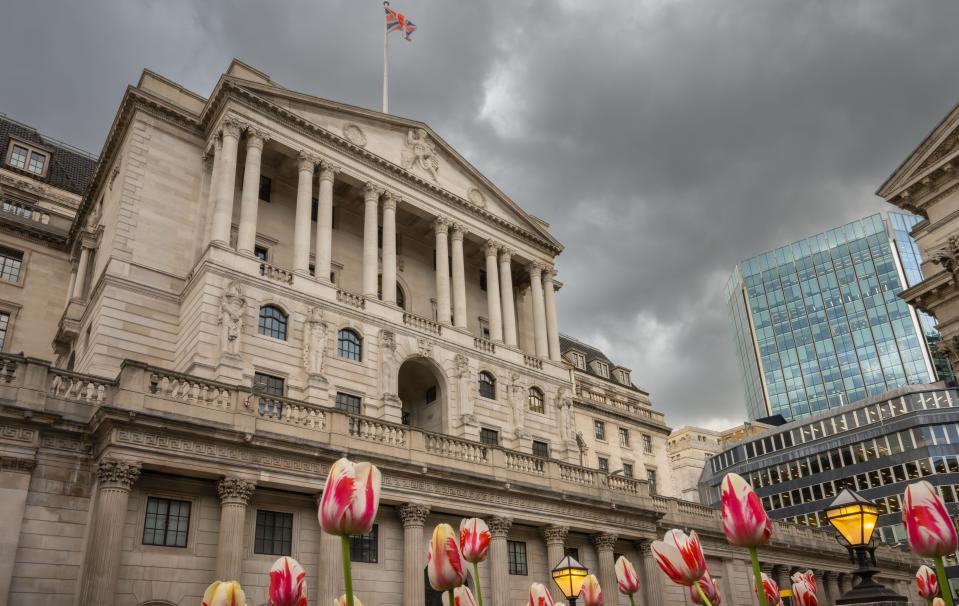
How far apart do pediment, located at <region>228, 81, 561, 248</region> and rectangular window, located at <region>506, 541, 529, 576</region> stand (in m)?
20.4

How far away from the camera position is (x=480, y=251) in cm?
4584

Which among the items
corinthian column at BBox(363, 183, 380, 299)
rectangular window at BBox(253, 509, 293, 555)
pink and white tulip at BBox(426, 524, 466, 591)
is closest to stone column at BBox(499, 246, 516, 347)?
corinthian column at BBox(363, 183, 380, 299)

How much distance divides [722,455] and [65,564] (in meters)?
76.5

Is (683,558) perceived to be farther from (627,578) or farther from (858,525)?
(858,525)

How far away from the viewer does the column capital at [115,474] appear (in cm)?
2145

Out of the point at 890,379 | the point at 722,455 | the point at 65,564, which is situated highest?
the point at 890,379

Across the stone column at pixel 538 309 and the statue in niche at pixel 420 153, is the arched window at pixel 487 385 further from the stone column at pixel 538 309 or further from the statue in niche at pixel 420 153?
the statue in niche at pixel 420 153

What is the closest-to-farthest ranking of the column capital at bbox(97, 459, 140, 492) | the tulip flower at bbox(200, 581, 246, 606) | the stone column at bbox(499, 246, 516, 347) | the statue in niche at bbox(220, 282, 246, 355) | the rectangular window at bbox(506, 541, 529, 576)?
1. the tulip flower at bbox(200, 581, 246, 606)
2. the column capital at bbox(97, 459, 140, 492)
3. the statue in niche at bbox(220, 282, 246, 355)
4. the rectangular window at bbox(506, 541, 529, 576)
5. the stone column at bbox(499, 246, 516, 347)

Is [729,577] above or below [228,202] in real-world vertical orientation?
below

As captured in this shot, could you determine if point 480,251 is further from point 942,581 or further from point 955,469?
point 955,469

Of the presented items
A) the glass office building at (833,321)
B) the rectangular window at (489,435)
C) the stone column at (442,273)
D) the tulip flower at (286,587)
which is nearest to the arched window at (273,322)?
the stone column at (442,273)

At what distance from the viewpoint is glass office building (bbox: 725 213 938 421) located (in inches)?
4852

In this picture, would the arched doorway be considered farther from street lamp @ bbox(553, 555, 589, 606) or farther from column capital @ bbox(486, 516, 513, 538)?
street lamp @ bbox(553, 555, 589, 606)

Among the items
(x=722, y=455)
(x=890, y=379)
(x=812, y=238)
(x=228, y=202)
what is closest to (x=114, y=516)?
(x=228, y=202)
